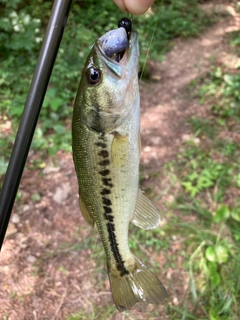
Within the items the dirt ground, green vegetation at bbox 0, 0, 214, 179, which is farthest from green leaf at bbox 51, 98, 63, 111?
the dirt ground

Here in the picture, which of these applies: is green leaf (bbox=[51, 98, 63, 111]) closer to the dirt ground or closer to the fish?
the dirt ground

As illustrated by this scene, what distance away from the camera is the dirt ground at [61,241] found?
261 centimetres

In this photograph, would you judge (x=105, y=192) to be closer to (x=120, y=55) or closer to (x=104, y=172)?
(x=104, y=172)

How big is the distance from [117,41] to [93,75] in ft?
0.57

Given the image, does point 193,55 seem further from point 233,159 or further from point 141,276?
point 141,276

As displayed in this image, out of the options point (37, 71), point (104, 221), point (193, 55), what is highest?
point (37, 71)

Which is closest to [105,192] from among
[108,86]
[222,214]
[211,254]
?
[108,86]

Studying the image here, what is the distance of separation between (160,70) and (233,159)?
2.56 metres

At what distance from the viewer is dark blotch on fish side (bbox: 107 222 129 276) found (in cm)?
147

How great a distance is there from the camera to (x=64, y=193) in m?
3.41

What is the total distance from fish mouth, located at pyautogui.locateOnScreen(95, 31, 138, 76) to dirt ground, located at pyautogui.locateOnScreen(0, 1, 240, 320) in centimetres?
207

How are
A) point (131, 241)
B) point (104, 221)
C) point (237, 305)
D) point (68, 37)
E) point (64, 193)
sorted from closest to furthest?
point (104, 221), point (237, 305), point (131, 241), point (64, 193), point (68, 37)

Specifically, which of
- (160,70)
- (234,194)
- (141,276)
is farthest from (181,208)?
(160,70)

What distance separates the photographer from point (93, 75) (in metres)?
1.24
